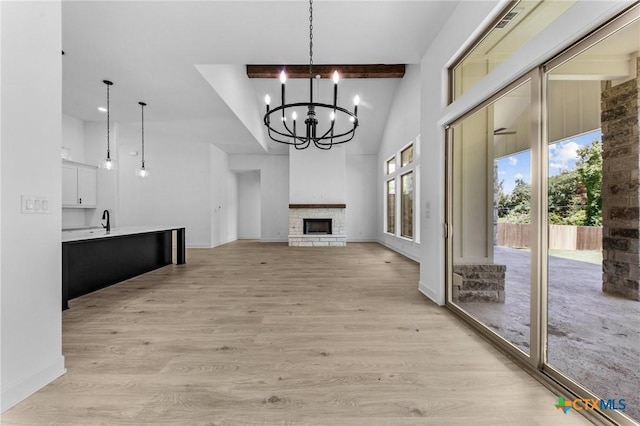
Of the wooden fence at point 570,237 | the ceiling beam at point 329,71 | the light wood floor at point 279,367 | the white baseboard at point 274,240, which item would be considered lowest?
the light wood floor at point 279,367

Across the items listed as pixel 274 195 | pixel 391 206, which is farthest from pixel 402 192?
pixel 274 195

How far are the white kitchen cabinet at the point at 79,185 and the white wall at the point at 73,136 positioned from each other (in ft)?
1.84

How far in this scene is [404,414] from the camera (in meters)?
1.37

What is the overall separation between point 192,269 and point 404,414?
4.36 m

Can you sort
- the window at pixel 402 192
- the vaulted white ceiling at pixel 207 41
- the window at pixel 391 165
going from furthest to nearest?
the window at pixel 391 165 < the window at pixel 402 192 < the vaulted white ceiling at pixel 207 41

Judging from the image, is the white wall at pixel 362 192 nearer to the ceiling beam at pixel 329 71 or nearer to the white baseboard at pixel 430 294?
the ceiling beam at pixel 329 71

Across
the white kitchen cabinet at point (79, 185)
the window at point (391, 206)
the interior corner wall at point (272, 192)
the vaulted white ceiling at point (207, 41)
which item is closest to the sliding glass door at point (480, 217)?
the vaulted white ceiling at point (207, 41)

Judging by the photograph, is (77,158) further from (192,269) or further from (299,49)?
(299,49)

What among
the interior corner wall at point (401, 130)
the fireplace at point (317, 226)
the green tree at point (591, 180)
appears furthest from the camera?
the fireplace at point (317, 226)

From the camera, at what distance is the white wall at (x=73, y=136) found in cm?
595

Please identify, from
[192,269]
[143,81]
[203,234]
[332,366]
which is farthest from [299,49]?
[203,234]

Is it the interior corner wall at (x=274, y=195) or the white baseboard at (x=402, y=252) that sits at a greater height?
the interior corner wall at (x=274, y=195)

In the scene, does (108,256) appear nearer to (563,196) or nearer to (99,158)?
(99,158)

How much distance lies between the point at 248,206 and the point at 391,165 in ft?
18.2
